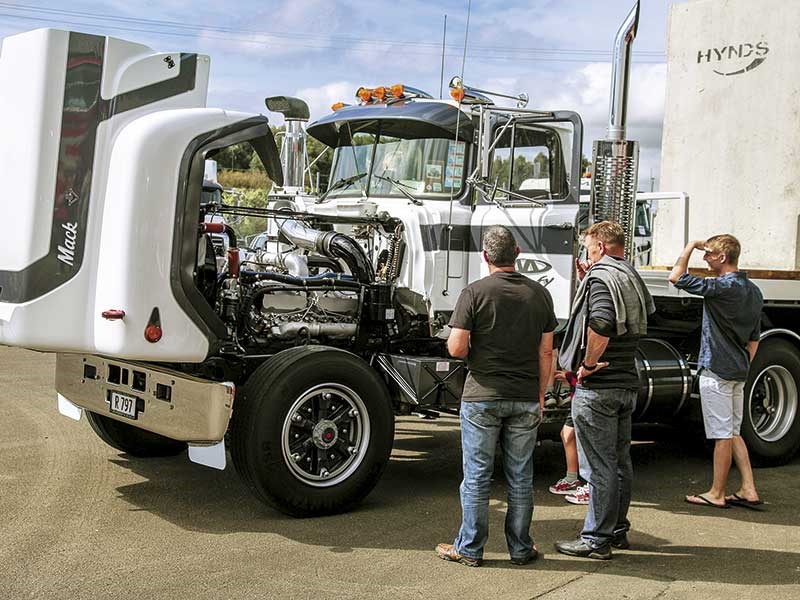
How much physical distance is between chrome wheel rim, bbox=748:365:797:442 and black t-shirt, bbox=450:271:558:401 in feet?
13.4

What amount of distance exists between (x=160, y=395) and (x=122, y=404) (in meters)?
0.43

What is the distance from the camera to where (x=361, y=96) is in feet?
26.8

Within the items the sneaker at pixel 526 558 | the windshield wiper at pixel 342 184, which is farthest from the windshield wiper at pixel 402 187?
the sneaker at pixel 526 558

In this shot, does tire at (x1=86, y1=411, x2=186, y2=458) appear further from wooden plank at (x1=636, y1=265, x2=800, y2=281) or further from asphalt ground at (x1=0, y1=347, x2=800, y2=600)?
wooden plank at (x1=636, y1=265, x2=800, y2=281)

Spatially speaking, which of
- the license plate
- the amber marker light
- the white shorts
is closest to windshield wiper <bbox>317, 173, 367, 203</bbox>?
the amber marker light

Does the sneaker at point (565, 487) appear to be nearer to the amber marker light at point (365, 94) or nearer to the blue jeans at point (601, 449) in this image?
the blue jeans at point (601, 449)

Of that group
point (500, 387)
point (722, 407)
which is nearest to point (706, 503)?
point (722, 407)

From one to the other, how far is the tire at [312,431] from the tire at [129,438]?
1.87 metres

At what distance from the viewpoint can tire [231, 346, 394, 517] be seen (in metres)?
6.05

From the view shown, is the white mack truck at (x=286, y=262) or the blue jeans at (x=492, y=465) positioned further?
the white mack truck at (x=286, y=262)

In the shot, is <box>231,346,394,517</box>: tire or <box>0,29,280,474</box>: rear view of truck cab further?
<box>231,346,394,517</box>: tire

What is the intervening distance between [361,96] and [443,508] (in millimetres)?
3550

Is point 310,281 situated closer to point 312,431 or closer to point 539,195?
point 312,431

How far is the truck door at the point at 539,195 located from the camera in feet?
24.4
